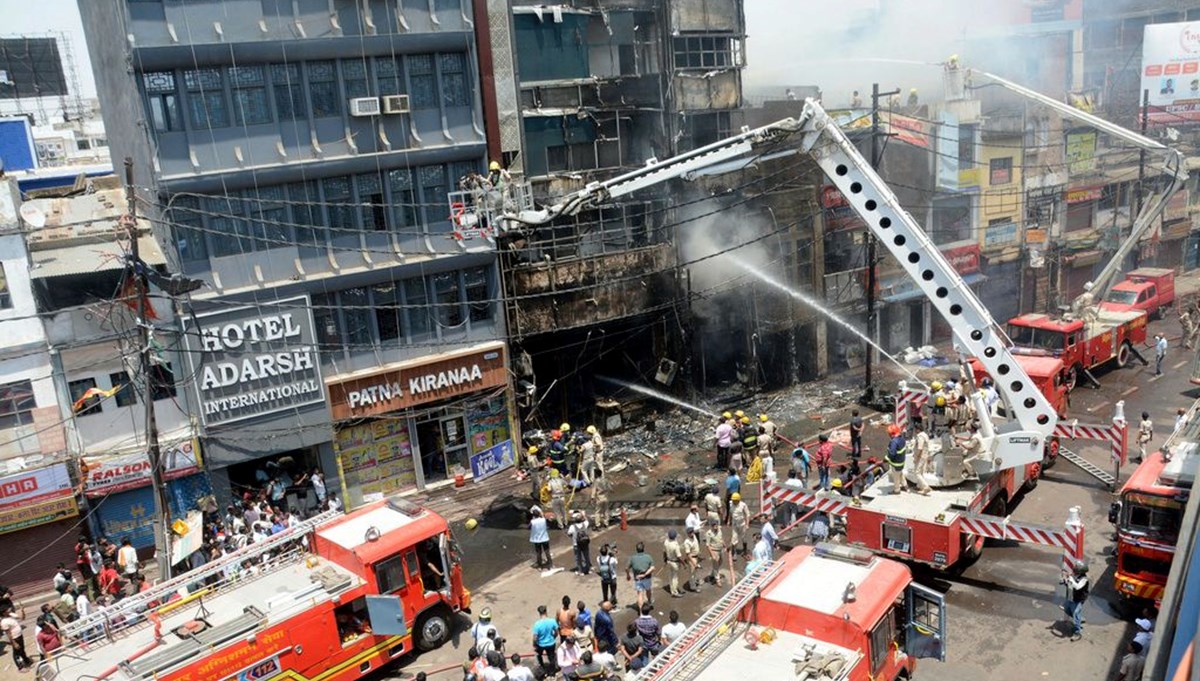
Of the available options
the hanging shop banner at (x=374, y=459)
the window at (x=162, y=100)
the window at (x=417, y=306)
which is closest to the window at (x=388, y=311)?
the window at (x=417, y=306)

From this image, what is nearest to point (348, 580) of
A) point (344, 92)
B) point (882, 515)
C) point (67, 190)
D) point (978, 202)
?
point (882, 515)

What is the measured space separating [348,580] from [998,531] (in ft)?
36.7

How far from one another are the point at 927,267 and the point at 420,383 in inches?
511

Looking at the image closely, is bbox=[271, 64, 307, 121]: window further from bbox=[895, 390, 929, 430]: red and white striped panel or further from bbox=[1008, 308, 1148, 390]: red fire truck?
bbox=[1008, 308, 1148, 390]: red fire truck

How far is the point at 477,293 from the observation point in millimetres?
24281

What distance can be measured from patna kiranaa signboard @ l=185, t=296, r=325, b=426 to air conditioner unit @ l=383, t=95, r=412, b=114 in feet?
17.3

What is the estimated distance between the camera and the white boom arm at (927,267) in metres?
16.8

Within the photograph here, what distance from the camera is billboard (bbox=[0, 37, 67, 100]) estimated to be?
4597cm

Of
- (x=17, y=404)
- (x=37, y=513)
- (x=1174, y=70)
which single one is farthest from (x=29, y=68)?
(x=1174, y=70)

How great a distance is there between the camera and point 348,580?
47.0 feet

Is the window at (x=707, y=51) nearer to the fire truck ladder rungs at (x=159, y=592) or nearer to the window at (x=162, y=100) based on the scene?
the window at (x=162, y=100)

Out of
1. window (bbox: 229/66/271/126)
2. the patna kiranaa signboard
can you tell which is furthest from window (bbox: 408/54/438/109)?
the patna kiranaa signboard

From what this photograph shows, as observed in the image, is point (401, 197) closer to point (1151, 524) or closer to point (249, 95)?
point (249, 95)

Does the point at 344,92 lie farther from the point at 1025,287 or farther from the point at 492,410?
the point at 1025,287
